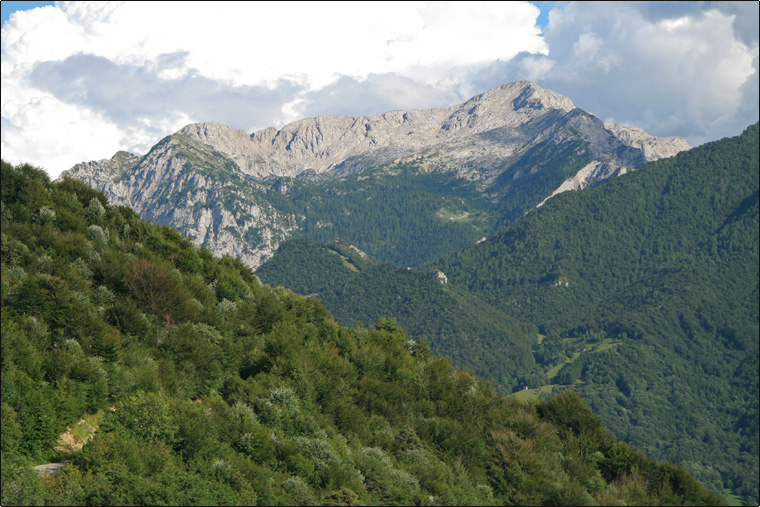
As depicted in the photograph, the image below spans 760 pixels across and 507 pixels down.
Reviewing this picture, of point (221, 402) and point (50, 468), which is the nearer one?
point (50, 468)

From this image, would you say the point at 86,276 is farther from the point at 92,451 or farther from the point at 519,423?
the point at 519,423

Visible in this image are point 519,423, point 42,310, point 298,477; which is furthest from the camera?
point 519,423

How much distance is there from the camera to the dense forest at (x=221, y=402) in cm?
4525

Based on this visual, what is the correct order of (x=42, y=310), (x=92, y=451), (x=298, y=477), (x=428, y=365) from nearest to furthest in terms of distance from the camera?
(x=92, y=451)
(x=298, y=477)
(x=42, y=310)
(x=428, y=365)

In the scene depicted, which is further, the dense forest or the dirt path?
the dense forest

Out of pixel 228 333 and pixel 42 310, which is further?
pixel 228 333

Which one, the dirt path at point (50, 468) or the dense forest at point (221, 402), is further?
the dense forest at point (221, 402)

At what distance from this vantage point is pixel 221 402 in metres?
56.5

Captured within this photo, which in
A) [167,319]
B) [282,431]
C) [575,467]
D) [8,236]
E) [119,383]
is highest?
[8,236]

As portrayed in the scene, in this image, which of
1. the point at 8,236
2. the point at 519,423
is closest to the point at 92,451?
the point at 8,236

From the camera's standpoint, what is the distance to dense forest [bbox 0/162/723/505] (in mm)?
45250

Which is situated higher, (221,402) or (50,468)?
(221,402)

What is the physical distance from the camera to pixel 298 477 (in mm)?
48344

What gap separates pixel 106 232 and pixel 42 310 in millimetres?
23873
